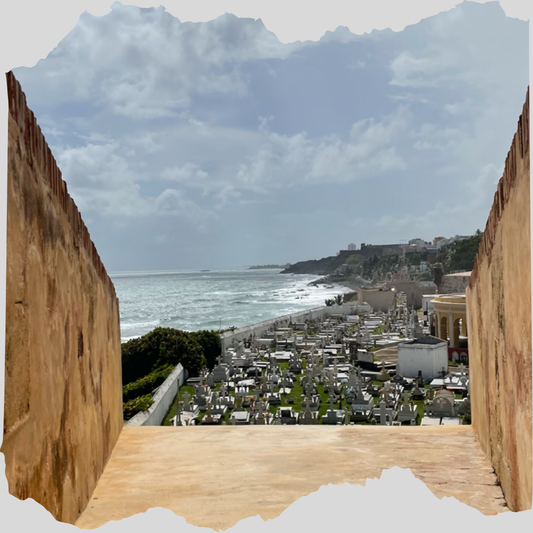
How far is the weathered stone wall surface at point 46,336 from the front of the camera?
1602 millimetres

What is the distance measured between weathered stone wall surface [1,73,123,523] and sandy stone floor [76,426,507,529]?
0.25m

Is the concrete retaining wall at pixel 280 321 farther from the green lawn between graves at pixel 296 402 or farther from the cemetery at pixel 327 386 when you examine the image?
the green lawn between graves at pixel 296 402

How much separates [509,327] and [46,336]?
179cm

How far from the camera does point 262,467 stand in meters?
2.88

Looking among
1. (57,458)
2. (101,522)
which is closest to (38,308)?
(57,458)

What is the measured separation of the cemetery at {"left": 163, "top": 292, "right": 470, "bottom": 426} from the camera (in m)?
13.0

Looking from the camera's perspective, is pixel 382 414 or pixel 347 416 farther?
pixel 347 416

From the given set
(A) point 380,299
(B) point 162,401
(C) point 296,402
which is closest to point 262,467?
(B) point 162,401

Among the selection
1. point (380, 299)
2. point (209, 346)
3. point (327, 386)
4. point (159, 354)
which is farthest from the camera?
point (380, 299)

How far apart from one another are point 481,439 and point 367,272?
344ft

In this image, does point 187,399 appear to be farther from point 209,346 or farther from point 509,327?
point 509,327

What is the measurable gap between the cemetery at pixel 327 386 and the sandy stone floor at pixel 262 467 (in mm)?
9170

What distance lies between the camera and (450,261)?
213 feet

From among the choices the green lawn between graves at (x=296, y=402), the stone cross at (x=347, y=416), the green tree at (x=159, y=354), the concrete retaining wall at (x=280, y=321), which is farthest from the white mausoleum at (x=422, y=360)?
the concrete retaining wall at (x=280, y=321)
